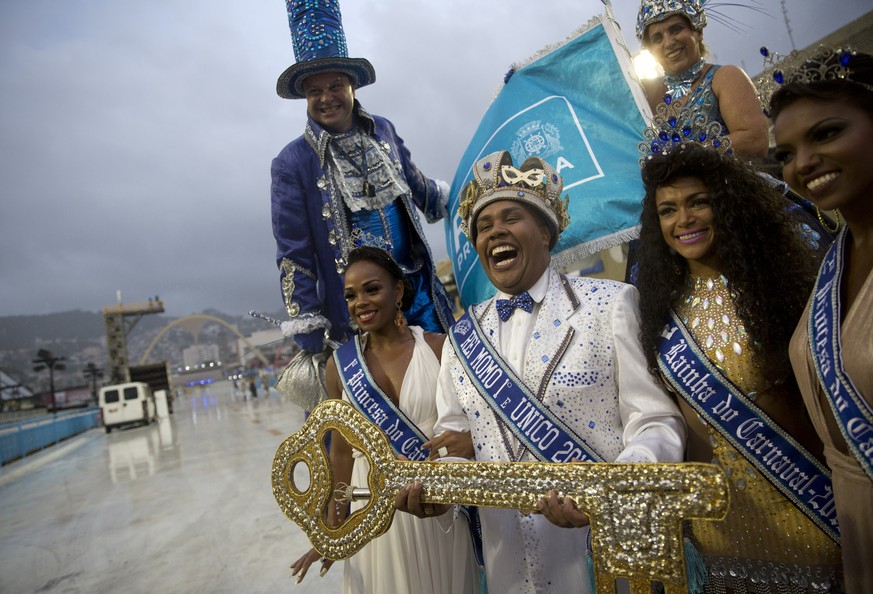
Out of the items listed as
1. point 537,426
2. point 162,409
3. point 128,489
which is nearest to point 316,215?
point 537,426

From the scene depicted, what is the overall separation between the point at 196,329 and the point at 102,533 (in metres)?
72.8

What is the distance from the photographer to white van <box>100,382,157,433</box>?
60.6 ft

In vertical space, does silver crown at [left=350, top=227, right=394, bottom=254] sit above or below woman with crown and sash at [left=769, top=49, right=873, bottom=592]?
above

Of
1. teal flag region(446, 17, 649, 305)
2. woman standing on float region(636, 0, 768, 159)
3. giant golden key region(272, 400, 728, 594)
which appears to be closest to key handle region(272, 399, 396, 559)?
giant golden key region(272, 400, 728, 594)

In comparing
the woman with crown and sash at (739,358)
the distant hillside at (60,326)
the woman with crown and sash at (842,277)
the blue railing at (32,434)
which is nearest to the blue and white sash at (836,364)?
the woman with crown and sash at (842,277)

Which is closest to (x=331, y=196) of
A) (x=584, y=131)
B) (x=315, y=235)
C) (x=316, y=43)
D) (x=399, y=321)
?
(x=315, y=235)

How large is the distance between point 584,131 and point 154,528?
613 centimetres

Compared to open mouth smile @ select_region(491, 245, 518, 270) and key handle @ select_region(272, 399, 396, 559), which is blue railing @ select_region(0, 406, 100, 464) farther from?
open mouth smile @ select_region(491, 245, 518, 270)

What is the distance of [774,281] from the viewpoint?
147 centimetres

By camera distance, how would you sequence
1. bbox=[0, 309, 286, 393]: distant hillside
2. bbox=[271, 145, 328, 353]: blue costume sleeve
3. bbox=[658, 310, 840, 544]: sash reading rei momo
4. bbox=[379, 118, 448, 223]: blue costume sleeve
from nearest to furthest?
bbox=[658, 310, 840, 544]: sash reading rei momo
bbox=[271, 145, 328, 353]: blue costume sleeve
bbox=[379, 118, 448, 223]: blue costume sleeve
bbox=[0, 309, 286, 393]: distant hillside

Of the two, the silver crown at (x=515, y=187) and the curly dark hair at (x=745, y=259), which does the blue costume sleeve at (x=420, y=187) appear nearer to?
the silver crown at (x=515, y=187)

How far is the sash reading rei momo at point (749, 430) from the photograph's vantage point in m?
1.36

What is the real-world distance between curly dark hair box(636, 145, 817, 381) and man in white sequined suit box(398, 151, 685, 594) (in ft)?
0.32

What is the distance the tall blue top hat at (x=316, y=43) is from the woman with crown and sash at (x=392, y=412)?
114 centimetres
